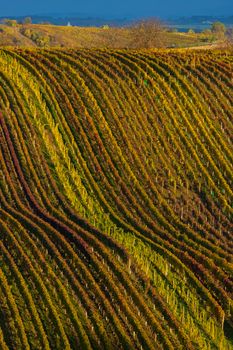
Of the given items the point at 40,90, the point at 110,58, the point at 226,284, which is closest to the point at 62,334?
the point at 226,284

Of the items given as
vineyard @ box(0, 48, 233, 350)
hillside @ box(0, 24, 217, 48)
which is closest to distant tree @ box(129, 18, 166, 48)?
vineyard @ box(0, 48, 233, 350)

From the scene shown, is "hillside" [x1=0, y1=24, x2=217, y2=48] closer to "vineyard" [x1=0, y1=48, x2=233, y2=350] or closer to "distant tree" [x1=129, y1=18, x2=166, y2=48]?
"distant tree" [x1=129, y1=18, x2=166, y2=48]

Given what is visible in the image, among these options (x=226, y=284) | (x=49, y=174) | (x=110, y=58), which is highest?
(x=110, y=58)

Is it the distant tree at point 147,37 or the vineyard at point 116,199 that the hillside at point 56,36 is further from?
the vineyard at point 116,199

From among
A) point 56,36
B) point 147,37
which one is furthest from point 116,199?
point 56,36

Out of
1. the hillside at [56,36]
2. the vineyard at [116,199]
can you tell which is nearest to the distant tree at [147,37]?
the vineyard at [116,199]

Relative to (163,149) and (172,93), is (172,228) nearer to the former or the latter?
(163,149)

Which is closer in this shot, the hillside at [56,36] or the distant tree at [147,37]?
the distant tree at [147,37]

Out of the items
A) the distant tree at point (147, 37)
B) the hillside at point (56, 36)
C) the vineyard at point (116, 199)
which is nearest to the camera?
the vineyard at point (116, 199)
